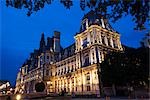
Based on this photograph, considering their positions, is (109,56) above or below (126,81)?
above

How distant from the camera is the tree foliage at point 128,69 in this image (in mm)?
39750

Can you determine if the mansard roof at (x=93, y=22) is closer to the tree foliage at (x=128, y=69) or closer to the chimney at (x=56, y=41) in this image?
the chimney at (x=56, y=41)

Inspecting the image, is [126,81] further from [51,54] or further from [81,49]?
[51,54]

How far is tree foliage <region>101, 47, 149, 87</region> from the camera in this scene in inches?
1565

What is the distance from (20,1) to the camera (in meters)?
10.4

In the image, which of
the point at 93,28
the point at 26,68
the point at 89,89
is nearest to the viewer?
the point at 89,89

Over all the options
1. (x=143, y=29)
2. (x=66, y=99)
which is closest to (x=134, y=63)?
(x=66, y=99)

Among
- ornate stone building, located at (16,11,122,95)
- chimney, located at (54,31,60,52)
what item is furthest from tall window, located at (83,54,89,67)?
chimney, located at (54,31,60,52)

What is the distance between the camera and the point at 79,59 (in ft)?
205

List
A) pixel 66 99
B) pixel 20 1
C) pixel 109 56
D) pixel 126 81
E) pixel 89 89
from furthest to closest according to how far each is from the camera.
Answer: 1. pixel 89 89
2. pixel 109 56
3. pixel 126 81
4. pixel 66 99
5. pixel 20 1

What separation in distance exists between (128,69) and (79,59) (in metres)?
23.5

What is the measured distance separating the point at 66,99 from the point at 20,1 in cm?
2132

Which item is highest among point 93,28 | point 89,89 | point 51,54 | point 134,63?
point 93,28

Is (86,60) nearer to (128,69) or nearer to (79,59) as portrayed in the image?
(79,59)
